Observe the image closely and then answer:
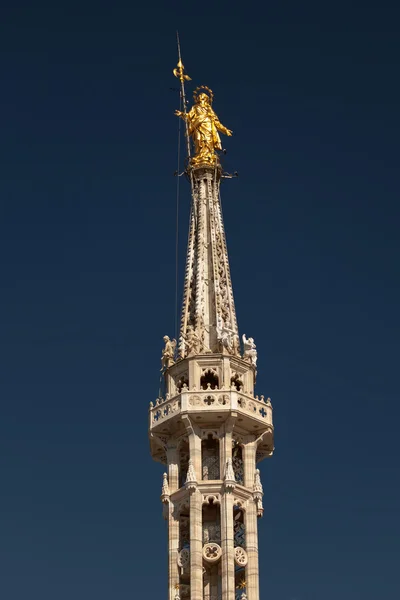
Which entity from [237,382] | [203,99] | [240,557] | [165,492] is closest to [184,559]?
[240,557]

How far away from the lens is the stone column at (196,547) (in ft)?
286

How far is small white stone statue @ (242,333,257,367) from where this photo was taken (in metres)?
95.2

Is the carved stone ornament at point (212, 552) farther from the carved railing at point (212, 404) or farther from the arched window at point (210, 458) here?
the carved railing at point (212, 404)

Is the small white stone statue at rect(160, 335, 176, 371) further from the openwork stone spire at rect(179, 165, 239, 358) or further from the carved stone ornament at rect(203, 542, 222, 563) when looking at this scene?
the carved stone ornament at rect(203, 542, 222, 563)

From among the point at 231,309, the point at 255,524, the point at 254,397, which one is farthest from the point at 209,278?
the point at 255,524

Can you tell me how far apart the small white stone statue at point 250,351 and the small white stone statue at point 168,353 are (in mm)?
3833

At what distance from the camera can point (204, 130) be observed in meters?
104

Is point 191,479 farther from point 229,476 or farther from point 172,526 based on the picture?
point 172,526

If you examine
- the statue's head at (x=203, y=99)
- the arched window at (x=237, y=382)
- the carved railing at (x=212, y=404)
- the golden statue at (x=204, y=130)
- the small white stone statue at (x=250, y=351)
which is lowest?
the carved railing at (x=212, y=404)

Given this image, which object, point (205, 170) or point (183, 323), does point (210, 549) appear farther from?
point (205, 170)

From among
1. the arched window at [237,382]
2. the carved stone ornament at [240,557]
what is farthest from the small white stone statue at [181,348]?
the carved stone ornament at [240,557]

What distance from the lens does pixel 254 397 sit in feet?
306

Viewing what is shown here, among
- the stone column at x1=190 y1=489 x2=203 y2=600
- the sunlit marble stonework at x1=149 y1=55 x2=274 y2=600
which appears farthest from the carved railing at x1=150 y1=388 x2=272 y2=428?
the stone column at x1=190 y1=489 x2=203 y2=600

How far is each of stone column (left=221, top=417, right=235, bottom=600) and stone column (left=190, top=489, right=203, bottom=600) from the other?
109 cm
